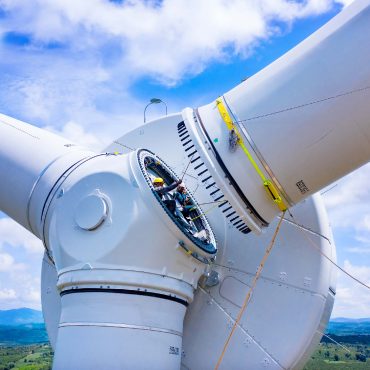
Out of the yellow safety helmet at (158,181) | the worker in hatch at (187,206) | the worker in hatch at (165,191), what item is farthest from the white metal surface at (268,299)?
the yellow safety helmet at (158,181)

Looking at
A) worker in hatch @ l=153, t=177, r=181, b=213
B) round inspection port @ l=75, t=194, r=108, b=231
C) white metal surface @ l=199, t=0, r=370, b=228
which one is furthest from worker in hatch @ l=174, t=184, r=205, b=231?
round inspection port @ l=75, t=194, r=108, b=231

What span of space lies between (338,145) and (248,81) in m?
1.81

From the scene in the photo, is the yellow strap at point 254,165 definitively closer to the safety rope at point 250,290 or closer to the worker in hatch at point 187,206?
the safety rope at point 250,290

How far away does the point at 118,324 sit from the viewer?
7.83 metres

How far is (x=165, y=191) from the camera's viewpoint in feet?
28.7

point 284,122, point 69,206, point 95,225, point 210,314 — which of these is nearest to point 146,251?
point 95,225

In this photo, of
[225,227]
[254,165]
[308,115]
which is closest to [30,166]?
[225,227]

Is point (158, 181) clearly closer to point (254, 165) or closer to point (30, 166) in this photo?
point (254, 165)

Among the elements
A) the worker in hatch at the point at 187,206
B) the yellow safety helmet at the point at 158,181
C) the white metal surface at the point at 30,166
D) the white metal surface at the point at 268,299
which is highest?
the white metal surface at the point at 30,166

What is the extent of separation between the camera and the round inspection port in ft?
26.7

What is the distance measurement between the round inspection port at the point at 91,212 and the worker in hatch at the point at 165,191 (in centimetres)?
92

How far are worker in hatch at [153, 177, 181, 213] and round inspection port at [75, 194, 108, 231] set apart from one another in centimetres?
92

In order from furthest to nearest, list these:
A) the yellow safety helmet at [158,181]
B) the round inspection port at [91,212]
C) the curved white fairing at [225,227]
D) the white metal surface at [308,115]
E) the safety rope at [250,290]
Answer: the safety rope at [250,290]
the yellow safety helmet at [158,181]
the round inspection port at [91,212]
the curved white fairing at [225,227]
the white metal surface at [308,115]

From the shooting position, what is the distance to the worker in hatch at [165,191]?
8.60 m
